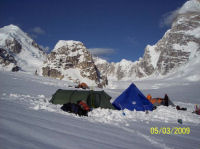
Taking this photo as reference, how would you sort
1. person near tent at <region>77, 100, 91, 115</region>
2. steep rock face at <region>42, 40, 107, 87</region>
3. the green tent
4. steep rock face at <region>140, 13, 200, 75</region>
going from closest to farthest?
1. person near tent at <region>77, 100, 91, 115</region>
2. the green tent
3. steep rock face at <region>42, 40, 107, 87</region>
4. steep rock face at <region>140, 13, 200, 75</region>

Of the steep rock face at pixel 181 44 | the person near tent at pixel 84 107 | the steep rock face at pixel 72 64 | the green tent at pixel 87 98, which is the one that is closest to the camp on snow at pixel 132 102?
the green tent at pixel 87 98

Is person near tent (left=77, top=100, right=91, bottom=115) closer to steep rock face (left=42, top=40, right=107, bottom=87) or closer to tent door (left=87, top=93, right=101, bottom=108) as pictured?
tent door (left=87, top=93, right=101, bottom=108)

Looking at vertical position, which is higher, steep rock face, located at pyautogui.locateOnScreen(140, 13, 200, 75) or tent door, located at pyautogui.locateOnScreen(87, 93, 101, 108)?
steep rock face, located at pyautogui.locateOnScreen(140, 13, 200, 75)

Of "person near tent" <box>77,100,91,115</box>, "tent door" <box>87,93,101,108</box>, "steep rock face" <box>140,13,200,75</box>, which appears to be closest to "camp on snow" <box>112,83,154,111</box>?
"tent door" <box>87,93,101,108</box>

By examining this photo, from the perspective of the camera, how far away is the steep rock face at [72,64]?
14288 cm

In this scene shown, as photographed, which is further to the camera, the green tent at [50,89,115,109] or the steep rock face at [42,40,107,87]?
the steep rock face at [42,40,107,87]

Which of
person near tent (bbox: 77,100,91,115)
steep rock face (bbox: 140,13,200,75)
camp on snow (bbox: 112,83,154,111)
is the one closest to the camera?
person near tent (bbox: 77,100,91,115)

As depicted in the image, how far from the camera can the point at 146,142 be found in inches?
200

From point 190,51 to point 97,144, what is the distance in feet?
628

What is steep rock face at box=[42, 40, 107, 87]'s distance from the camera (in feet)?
469

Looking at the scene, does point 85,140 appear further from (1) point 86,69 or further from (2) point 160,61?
(2) point 160,61

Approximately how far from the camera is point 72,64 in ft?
495

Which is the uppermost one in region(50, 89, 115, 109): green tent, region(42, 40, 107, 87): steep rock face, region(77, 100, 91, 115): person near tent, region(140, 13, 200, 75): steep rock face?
region(140, 13, 200, 75): steep rock face

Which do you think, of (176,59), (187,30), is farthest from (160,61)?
(187,30)
